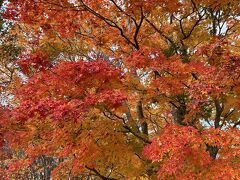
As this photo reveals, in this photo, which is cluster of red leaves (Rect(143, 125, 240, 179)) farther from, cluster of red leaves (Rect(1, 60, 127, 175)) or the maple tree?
cluster of red leaves (Rect(1, 60, 127, 175))

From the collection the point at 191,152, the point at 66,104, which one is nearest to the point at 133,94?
the point at 66,104

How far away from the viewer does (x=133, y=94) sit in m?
9.01

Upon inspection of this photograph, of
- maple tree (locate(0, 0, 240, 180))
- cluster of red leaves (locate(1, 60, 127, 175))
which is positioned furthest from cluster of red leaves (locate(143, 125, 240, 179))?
cluster of red leaves (locate(1, 60, 127, 175))

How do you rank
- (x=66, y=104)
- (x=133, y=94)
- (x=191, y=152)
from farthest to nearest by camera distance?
1. (x=133, y=94)
2. (x=66, y=104)
3. (x=191, y=152)

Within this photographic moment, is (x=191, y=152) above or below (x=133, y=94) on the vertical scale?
below

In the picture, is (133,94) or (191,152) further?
(133,94)

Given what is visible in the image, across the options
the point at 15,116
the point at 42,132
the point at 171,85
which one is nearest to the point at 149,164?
the point at 171,85

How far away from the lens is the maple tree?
6.69 meters

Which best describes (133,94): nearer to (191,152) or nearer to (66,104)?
(66,104)

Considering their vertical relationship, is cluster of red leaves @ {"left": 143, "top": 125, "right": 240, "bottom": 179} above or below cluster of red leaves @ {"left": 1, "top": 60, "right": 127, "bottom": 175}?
below

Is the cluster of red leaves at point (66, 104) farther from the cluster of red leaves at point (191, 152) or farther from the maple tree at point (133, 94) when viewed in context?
the cluster of red leaves at point (191, 152)

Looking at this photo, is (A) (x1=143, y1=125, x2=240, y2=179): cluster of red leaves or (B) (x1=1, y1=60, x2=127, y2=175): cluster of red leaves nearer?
(A) (x1=143, y1=125, x2=240, y2=179): cluster of red leaves

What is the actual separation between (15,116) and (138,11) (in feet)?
14.0

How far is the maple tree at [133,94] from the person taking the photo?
669 centimetres
